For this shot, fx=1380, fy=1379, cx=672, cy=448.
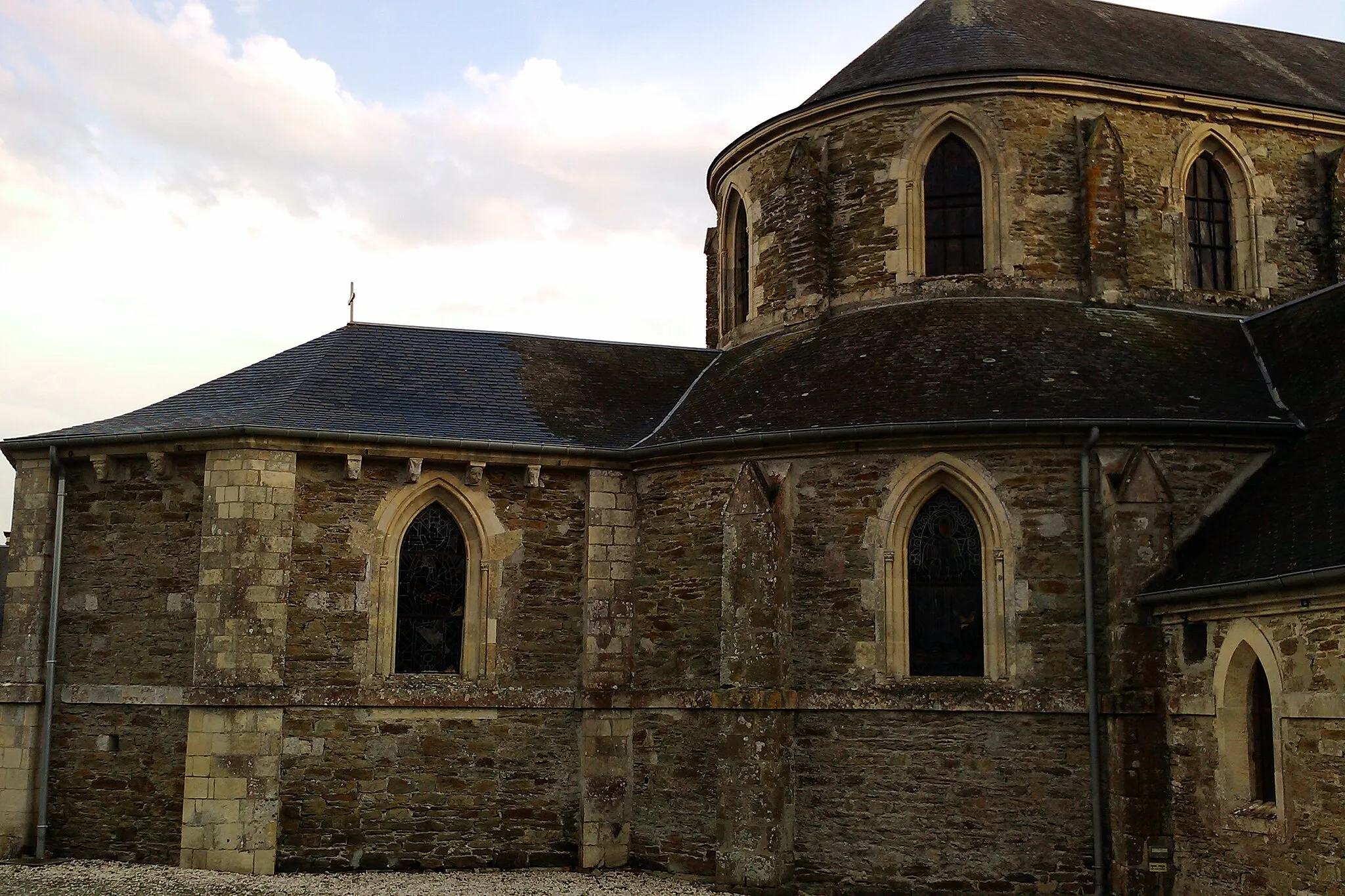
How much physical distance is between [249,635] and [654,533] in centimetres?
474

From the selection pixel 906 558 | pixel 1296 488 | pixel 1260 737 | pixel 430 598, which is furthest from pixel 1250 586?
pixel 430 598

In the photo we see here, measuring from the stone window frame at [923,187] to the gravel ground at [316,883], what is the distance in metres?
7.96

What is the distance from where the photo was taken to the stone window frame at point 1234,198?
17328mm

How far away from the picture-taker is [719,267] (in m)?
19.9

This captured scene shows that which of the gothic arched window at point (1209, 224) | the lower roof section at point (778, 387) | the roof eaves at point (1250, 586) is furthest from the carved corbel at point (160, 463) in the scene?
the gothic arched window at point (1209, 224)

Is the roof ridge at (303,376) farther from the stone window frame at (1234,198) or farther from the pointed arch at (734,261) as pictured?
the stone window frame at (1234,198)

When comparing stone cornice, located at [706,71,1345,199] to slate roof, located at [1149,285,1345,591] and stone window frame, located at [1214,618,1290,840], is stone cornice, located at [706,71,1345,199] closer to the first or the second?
slate roof, located at [1149,285,1345,591]

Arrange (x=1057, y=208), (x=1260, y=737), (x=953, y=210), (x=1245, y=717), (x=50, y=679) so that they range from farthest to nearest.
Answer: (x=953, y=210) < (x=1057, y=208) < (x=50, y=679) < (x=1245, y=717) < (x=1260, y=737)

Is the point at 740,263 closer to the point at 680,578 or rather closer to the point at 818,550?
the point at 680,578

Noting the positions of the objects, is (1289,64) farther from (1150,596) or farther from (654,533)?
(654,533)

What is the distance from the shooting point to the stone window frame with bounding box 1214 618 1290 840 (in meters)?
12.2

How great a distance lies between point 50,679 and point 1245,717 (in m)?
12.8

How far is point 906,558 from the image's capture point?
14906 millimetres

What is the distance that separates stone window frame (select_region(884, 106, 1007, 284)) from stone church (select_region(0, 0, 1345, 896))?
5 cm
